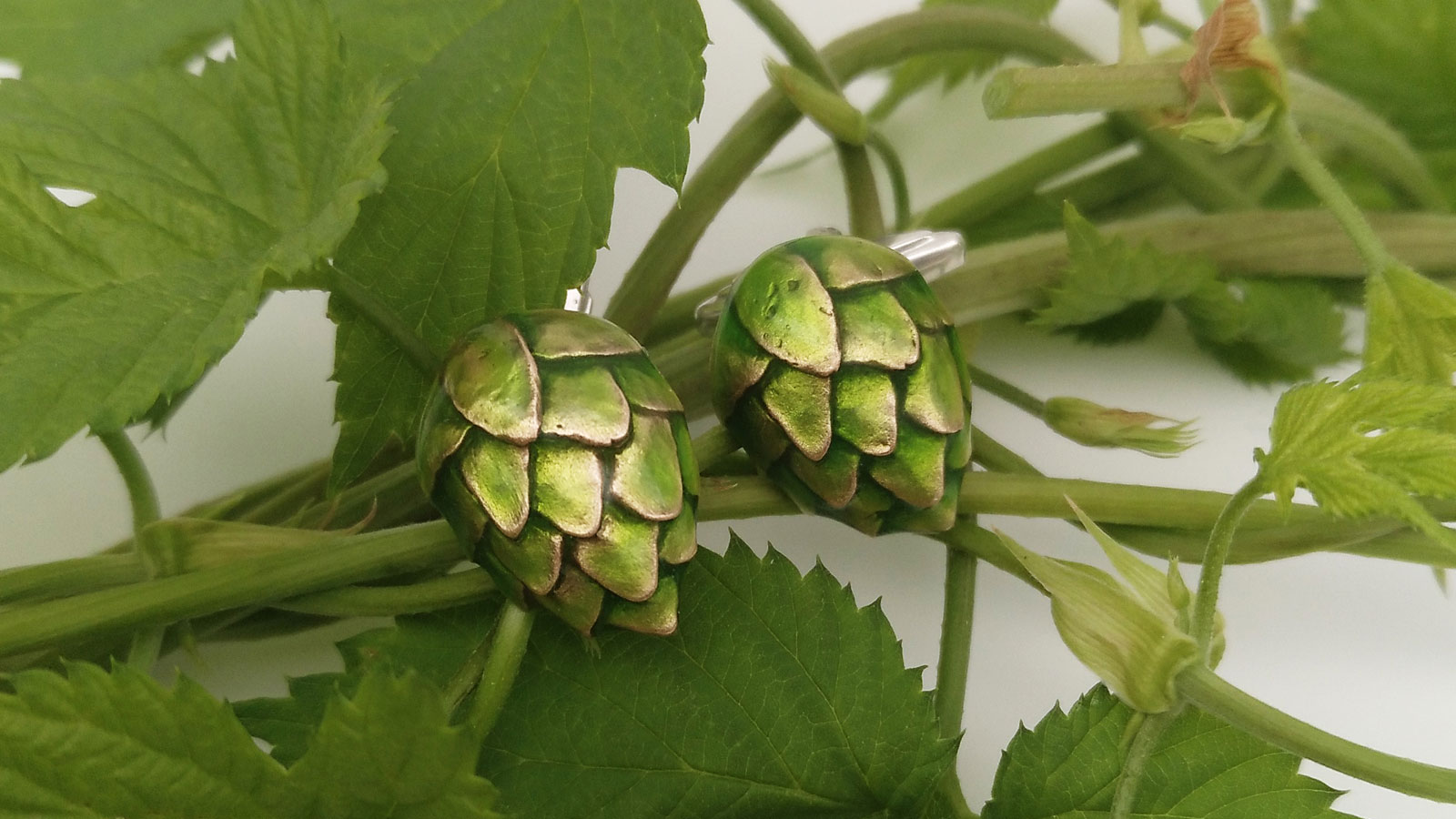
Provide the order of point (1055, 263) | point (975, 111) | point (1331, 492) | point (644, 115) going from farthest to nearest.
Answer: point (975, 111)
point (1055, 263)
point (644, 115)
point (1331, 492)

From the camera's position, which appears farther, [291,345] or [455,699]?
[291,345]

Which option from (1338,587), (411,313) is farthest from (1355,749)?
(411,313)

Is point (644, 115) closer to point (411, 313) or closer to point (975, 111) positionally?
point (411, 313)

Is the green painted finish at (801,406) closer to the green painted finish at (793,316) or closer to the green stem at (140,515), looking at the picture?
the green painted finish at (793,316)

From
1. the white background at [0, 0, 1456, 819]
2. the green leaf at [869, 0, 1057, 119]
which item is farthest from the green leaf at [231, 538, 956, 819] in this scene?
the green leaf at [869, 0, 1057, 119]

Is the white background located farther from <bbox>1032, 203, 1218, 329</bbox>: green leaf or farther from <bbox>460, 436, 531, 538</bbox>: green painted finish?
<bbox>460, 436, 531, 538</bbox>: green painted finish
